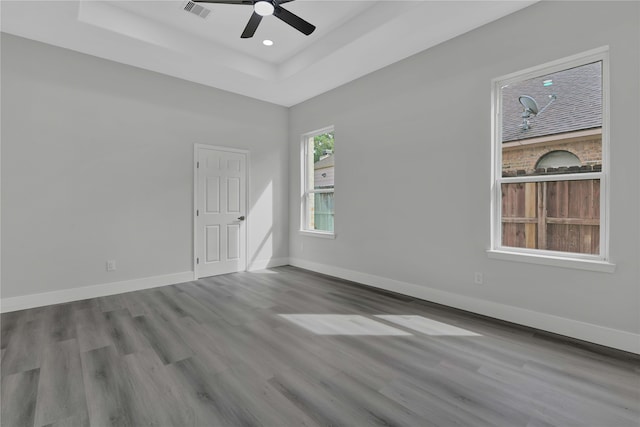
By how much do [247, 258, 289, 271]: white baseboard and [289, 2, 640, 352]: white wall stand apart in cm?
86

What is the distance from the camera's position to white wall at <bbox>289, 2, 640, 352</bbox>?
2.41 m

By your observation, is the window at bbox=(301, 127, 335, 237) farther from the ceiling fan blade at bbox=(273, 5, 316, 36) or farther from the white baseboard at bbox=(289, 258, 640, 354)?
the ceiling fan blade at bbox=(273, 5, 316, 36)

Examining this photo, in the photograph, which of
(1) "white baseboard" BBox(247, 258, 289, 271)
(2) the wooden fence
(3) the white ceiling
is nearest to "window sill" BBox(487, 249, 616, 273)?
(2) the wooden fence

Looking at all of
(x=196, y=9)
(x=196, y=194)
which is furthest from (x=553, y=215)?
(x=196, y=194)

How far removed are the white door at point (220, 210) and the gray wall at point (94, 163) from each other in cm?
17

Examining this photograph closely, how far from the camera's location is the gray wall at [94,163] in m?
3.38

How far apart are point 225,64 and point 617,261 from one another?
4.77 metres

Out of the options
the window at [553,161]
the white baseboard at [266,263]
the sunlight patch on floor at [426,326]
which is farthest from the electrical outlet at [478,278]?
the white baseboard at [266,263]

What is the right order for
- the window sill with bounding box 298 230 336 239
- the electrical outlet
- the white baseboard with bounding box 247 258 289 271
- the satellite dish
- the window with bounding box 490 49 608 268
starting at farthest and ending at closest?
the white baseboard with bounding box 247 258 289 271 < the window sill with bounding box 298 230 336 239 < the electrical outlet < the satellite dish < the window with bounding box 490 49 608 268

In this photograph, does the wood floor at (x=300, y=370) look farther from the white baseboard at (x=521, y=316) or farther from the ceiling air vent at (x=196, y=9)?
the ceiling air vent at (x=196, y=9)

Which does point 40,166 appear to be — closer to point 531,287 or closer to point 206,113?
point 206,113

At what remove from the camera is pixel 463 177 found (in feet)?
11.0

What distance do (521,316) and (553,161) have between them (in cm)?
153

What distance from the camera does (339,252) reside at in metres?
4.88
